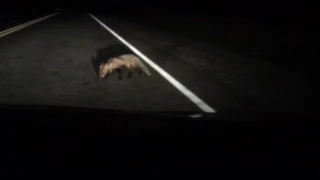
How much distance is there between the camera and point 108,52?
14.9 meters

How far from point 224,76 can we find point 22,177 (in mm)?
7394

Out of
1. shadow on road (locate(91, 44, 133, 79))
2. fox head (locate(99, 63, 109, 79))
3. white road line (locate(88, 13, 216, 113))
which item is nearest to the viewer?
white road line (locate(88, 13, 216, 113))

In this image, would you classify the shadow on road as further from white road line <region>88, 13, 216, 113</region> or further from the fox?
the fox

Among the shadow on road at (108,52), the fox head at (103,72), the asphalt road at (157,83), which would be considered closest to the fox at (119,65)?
the fox head at (103,72)

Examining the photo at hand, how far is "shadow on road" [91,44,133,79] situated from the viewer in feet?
43.6

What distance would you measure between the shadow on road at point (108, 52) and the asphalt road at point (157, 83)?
14 cm

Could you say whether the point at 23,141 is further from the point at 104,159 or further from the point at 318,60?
the point at 318,60

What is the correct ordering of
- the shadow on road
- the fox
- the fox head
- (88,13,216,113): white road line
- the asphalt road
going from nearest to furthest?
(88,13,216,113): white road line, the asphalt road, the fox, the fox head, the shadow on road

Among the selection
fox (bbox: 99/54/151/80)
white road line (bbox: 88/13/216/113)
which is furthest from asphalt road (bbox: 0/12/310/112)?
fox (bbox: 99/54/151/80)

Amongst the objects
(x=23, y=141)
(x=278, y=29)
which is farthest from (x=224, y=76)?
(x=278, y=29)

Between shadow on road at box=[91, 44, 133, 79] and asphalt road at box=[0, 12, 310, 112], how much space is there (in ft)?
0.47

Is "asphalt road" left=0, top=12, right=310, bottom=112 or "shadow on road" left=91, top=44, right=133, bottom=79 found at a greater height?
"shadow on road" left=91, top=44, right=133, bottom=79

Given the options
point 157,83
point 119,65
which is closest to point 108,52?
point 119,65

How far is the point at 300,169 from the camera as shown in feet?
13.8
